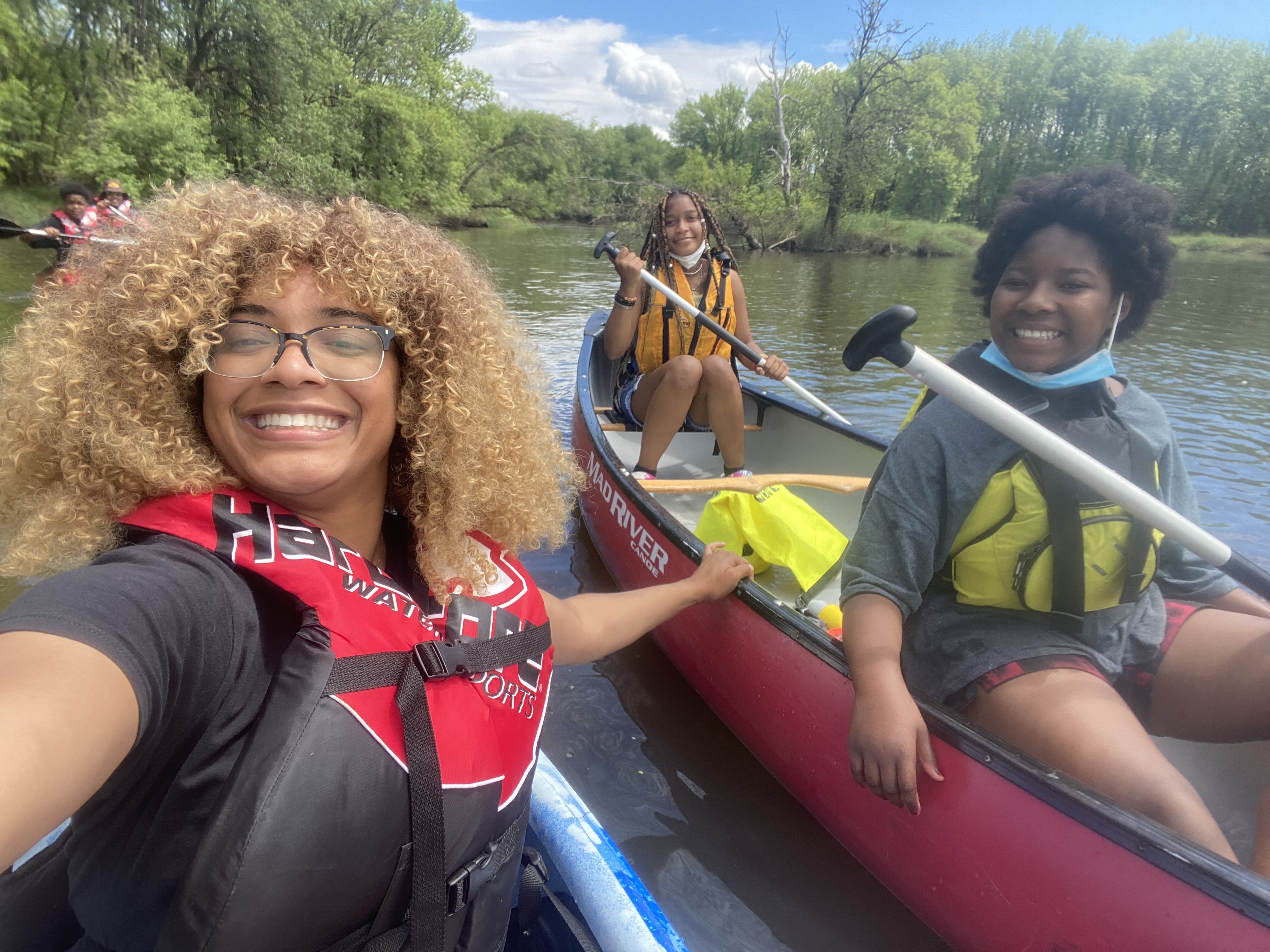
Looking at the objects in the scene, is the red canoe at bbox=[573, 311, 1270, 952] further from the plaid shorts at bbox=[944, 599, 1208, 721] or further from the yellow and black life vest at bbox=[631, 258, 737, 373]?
the yellow and black life vest at bbox=[631, 258, 737, 373]

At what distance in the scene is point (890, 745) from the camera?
152cm

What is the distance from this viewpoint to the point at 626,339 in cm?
442

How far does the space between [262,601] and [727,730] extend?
2.26m

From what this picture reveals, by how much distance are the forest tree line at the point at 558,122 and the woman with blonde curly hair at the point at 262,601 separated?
3640mm

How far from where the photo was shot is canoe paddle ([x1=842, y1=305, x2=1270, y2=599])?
1.49 meters

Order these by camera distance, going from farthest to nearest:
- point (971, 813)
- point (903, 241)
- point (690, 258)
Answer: point (903, 241) < point (690, 258) < point (971, 813)

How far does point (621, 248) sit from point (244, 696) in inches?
153

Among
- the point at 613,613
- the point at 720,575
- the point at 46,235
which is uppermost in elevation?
the point at 46,235

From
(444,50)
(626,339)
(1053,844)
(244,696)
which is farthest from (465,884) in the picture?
(444,50)

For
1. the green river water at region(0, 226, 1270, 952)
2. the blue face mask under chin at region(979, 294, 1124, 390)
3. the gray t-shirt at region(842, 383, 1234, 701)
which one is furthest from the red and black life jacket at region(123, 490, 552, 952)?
the blue face mask under chin at region(979, 294, 1124, 390)

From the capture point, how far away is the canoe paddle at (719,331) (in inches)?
165

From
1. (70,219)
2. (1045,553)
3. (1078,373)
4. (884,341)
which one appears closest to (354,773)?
(884,341)

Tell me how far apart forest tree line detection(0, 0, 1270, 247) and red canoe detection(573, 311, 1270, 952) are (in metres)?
3.89

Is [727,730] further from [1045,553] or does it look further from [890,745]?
[1045,553]
